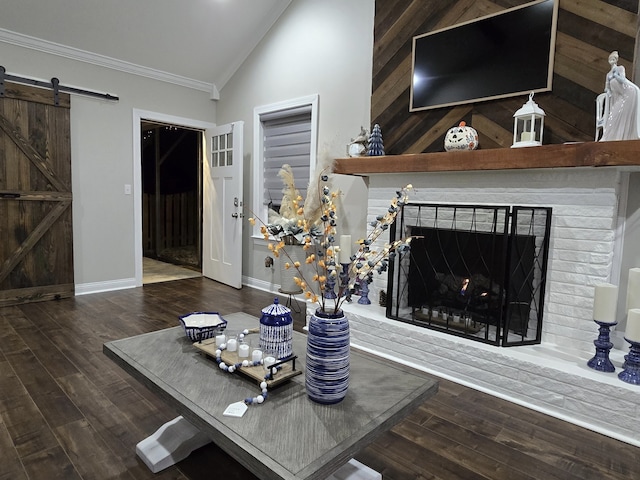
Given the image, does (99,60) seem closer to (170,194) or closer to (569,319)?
(170,194)

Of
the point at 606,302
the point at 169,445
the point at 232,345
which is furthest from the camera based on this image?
the point at 606,302

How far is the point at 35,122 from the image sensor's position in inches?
154

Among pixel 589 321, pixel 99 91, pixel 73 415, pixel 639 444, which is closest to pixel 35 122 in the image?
pixel 99 91

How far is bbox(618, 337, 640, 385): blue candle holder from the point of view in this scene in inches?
76.9

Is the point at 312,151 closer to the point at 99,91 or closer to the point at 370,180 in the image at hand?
the point at 370,180

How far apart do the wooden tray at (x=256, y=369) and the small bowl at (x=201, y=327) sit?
0.28 feet

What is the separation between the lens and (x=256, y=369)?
1403 millimetres

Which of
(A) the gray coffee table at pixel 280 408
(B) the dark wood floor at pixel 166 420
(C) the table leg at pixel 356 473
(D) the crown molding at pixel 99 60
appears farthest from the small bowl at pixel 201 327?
(D) the crown molding at pixel 99 60

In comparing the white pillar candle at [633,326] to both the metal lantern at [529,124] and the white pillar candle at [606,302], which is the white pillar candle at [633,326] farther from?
the metal lantern at [529,124]

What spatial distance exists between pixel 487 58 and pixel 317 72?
72.7 inches

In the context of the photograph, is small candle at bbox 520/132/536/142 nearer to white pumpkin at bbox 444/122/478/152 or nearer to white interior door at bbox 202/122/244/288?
white pumpkin at bbox 444/122/478/152

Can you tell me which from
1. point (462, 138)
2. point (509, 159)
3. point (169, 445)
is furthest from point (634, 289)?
point (169, 445)

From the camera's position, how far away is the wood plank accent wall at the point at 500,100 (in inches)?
87.4

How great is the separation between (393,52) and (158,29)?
2638mm
